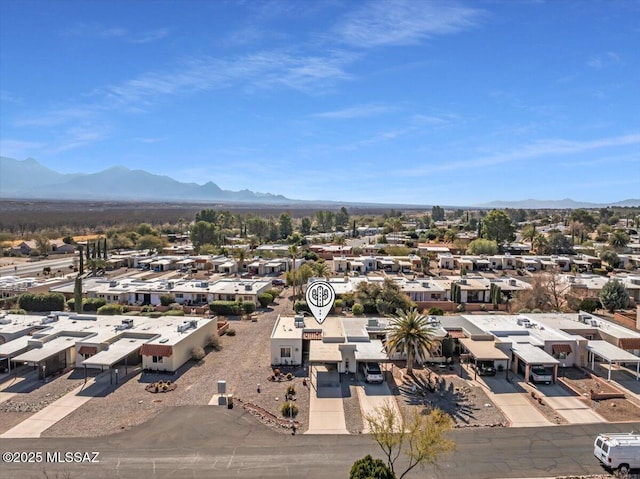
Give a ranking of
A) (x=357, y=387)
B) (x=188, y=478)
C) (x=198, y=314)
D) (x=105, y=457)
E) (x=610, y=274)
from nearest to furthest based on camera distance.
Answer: (x=188, y=478), (x=105, y=457), (x=357, y=387), (x=198, y=314), (x=610, y=274)

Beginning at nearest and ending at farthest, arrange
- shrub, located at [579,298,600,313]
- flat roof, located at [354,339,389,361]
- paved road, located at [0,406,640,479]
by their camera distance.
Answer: paved road, located at [0,406,640,479], flat roof, located at [354,339,389,361], shrub, located at [579,298,600,313]

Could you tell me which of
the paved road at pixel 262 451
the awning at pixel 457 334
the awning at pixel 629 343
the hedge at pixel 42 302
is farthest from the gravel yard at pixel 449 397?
the hedge at pixel 42 302

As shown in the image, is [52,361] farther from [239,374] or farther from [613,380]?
[613,380]

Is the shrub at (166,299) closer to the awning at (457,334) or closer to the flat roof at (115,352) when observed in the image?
the flat roof at (115,352)

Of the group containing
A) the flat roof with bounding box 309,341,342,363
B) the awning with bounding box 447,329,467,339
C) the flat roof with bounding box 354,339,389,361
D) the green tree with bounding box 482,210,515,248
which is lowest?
the flat roof with bounding box 309,341,342,363

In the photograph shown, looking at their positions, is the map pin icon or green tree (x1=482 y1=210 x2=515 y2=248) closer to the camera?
the map pin icon

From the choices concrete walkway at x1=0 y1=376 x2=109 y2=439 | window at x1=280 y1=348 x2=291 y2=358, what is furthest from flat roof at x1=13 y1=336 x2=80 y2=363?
window at x1=280 y1=348 x2=291 y2=358

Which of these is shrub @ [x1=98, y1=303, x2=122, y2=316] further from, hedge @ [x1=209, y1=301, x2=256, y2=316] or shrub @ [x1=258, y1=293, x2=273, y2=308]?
shrub @ [x1=258, y1=293, x2=273, y2=308]

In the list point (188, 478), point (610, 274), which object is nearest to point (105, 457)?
point (188, 478)
